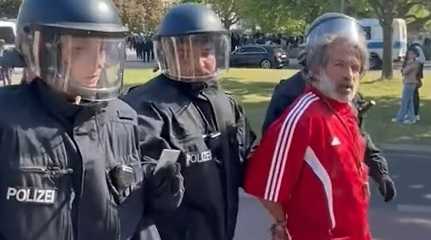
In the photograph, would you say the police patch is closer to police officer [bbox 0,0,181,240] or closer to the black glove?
police officer [bbox 0,0,181,240]

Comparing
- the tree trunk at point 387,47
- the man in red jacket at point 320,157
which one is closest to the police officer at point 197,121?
the man in red jacket at point 320,157

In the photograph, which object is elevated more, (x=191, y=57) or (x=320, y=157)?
(x=191, y=57)

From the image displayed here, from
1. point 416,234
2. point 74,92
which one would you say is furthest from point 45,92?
point 416,234

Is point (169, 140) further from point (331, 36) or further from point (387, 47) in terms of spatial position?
point (387, 47)

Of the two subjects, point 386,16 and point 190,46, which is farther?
point 386,16

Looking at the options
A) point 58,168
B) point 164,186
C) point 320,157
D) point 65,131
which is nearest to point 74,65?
point 65,131

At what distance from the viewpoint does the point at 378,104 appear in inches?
704

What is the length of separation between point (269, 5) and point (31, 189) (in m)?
23.4

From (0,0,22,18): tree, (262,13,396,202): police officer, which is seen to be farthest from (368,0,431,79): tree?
(0,0,22,18): tree

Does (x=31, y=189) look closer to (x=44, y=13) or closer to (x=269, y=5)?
(x=44, y=13)

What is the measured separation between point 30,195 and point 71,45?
0.45 meters

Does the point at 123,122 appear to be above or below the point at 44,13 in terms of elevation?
below

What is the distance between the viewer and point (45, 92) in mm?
2314

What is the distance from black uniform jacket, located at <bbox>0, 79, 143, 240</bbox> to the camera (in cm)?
220
